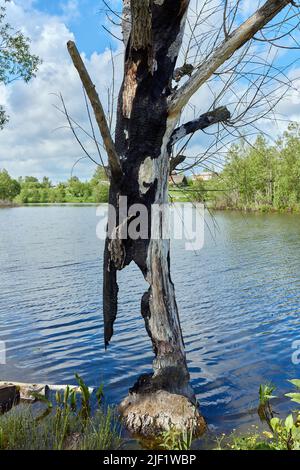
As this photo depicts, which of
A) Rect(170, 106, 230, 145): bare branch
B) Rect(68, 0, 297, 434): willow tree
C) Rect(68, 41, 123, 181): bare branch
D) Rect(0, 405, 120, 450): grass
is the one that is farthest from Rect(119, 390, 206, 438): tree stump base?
Rect(170, 106, 230, 145): bare branch

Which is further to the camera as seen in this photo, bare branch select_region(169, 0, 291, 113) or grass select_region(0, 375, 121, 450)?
bare branch select_region(169, 0, 291, 113)

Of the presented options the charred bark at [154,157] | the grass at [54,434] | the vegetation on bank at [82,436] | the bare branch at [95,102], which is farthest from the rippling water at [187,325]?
the grass at [54,434]

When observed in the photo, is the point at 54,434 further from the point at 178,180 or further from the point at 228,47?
the point at 228,47

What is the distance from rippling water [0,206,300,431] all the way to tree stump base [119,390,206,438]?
74 centimetres

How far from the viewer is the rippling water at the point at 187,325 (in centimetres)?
804

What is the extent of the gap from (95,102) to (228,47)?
1728mm

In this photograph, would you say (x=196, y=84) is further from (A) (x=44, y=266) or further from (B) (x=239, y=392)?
(A) (x=44, y=266)

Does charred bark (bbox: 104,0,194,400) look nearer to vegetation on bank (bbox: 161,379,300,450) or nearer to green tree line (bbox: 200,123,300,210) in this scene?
vegetation on bank (bbox: 161,379,300,450)

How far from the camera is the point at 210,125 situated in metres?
6.33

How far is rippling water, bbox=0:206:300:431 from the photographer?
8039mm

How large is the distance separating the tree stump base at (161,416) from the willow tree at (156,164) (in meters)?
0.01

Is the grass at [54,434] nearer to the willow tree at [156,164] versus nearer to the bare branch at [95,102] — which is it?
the willow tree at [156,164]

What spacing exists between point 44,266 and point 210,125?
15.5 metres
